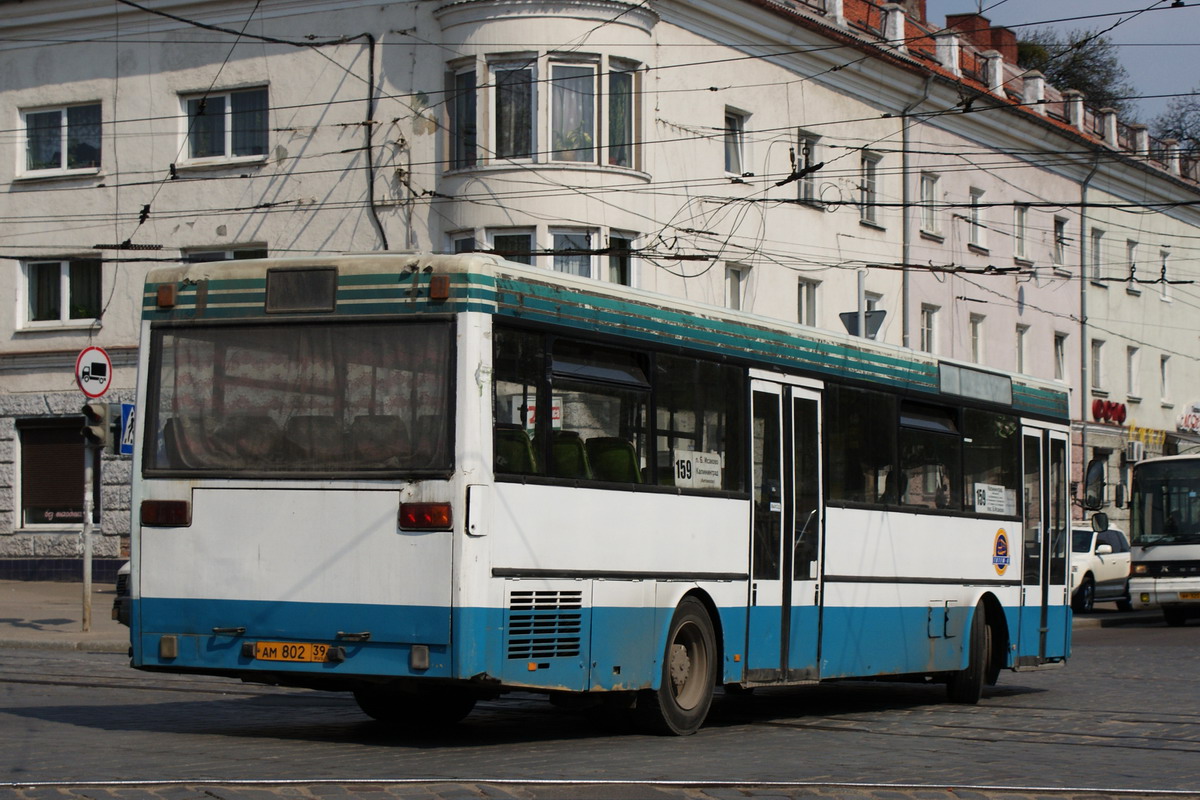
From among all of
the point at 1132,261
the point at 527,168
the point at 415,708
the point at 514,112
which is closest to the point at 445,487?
the point at 415,708

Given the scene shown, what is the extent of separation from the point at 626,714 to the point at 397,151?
64.5ft

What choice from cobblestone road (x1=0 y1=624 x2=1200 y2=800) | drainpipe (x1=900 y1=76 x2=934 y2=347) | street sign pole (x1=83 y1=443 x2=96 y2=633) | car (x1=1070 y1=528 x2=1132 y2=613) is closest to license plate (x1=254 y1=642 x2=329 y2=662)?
cobblestone road (x1=0 y1=624 x2=1200 y2=800)

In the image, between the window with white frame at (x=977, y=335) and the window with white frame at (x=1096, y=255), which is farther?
the window with white frame at (x=1096, y=255)

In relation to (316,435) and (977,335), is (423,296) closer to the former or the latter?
(316,435)

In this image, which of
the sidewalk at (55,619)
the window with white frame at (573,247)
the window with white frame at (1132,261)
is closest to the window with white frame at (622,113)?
the window with white frame at (573,247)

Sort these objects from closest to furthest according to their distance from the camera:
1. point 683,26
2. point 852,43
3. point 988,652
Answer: point 988,652 → point 683,26 → point 852,43

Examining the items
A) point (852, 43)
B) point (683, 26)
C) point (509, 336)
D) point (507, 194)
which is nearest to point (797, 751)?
point (509, 336)

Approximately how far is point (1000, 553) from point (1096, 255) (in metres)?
34.1

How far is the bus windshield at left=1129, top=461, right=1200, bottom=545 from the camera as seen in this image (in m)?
30.8

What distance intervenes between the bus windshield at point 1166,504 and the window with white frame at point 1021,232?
500 inches

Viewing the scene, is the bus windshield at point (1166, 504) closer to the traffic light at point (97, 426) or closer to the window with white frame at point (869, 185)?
the window with white frame at point (869, 185)

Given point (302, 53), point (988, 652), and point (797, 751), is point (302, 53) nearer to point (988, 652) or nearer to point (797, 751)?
point (988, 652)

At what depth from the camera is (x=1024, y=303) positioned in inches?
1725

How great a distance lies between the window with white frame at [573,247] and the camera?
94.9ft
